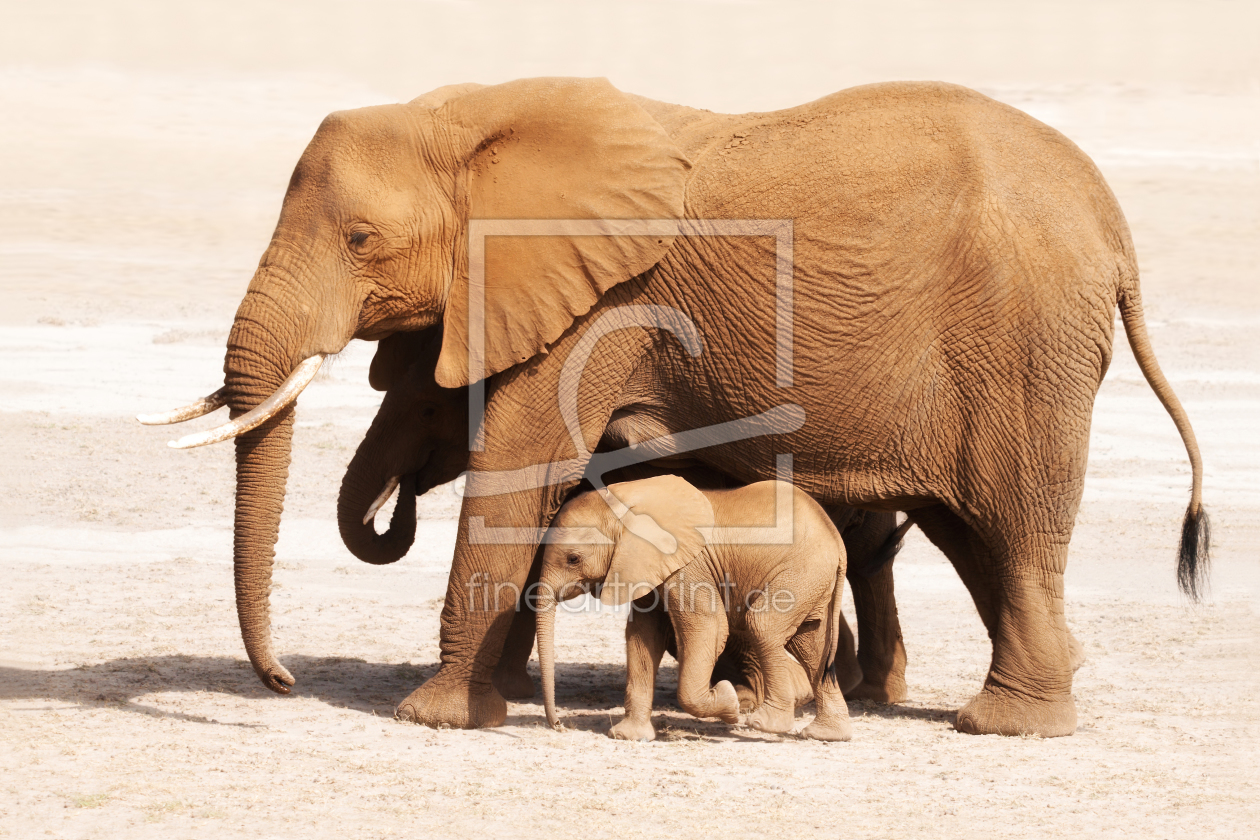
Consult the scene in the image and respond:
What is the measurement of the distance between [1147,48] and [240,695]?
63142 millimetres

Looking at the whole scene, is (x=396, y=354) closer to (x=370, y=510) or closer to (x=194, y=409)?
(x=370, y=510)

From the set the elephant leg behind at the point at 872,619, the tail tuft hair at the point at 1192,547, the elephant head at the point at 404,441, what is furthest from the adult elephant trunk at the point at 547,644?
the tail tuft hair at the point at 1192,547

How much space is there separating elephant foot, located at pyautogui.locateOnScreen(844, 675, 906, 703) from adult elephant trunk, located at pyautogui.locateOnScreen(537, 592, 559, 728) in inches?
74.7

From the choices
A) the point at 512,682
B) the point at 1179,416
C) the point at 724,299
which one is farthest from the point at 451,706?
the point at 1179,416

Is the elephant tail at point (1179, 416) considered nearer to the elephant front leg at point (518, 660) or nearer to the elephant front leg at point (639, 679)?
the elephant front leg at point (639, 679)

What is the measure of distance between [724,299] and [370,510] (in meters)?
2.05

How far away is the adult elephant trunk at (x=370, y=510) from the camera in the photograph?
8148mm

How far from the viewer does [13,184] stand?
33344mm

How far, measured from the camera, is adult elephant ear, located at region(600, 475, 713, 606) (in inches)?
283

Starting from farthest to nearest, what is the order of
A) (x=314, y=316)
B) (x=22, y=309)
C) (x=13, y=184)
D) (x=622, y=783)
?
(x=13, y=184)
(x=22, y=309)
(x=314, y=316)
(x=622, y=783)

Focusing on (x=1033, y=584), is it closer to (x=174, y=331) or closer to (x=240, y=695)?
(x=240, y=695)

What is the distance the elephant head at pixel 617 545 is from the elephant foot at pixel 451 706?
1.15 feet

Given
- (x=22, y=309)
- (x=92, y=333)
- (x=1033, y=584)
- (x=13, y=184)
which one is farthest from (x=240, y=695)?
(x=13, y=184)

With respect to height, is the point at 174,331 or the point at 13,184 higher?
the point at 13,184
